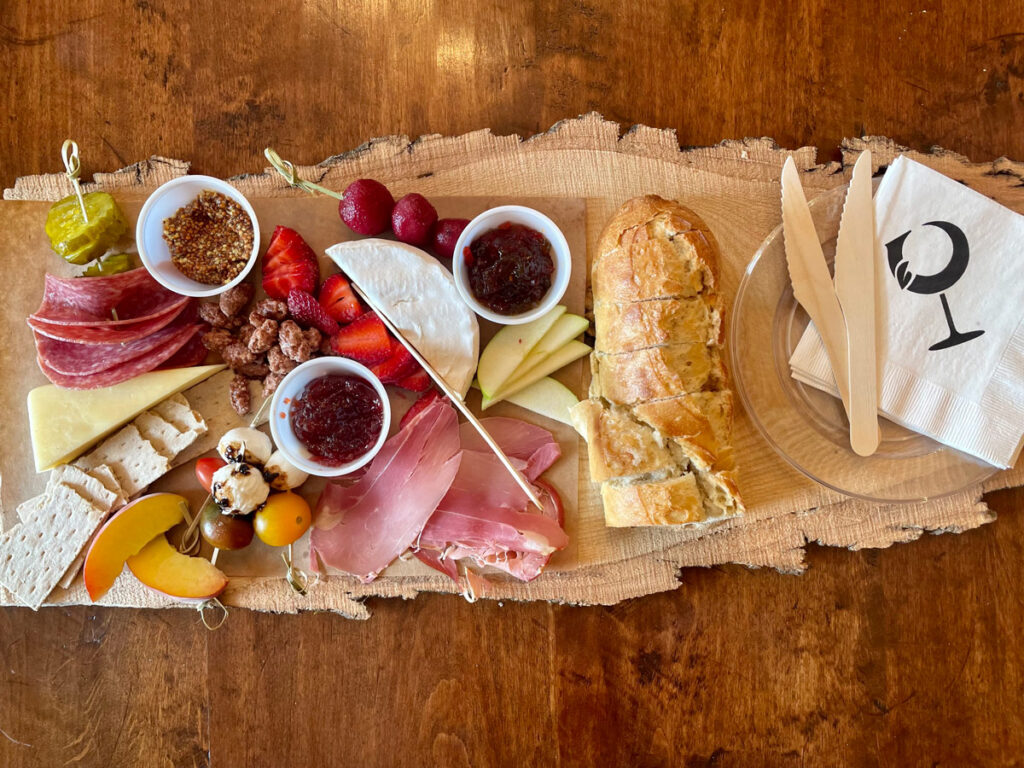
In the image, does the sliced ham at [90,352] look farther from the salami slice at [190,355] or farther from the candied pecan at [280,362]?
the candied pecan at [280,362]

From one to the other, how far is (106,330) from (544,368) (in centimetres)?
130

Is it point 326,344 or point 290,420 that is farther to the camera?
point 326,344

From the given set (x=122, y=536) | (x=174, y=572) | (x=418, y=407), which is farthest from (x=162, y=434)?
(x=418, y=407)

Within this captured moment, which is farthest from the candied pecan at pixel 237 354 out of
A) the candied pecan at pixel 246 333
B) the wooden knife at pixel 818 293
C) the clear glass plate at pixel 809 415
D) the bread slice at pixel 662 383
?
the wooden knife at pixel 818 293

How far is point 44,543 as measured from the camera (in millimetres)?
1982

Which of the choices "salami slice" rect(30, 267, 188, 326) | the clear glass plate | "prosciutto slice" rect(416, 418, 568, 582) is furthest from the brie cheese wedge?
the clear glass plate

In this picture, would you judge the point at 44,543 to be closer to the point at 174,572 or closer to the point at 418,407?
the point at 174,572

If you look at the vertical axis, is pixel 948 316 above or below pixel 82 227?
below

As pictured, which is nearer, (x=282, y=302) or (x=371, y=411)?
(x=371, y=411)

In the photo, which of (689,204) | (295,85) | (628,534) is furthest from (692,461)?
(295,85)

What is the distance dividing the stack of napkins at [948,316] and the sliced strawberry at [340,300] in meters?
1.31

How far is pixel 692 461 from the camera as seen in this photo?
181cm

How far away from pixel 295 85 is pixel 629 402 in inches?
57.7

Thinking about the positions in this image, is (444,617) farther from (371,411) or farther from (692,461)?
(692,461)
